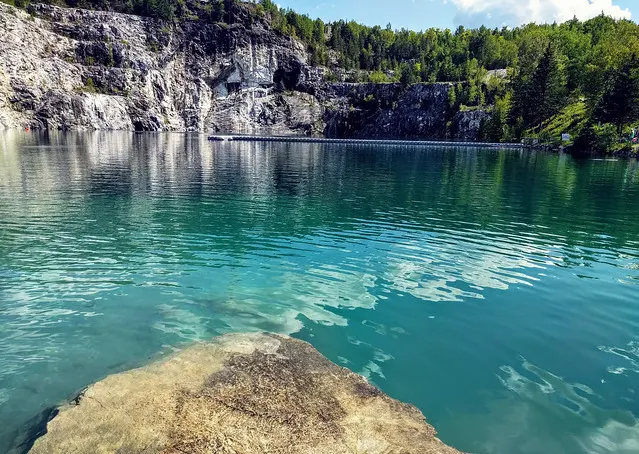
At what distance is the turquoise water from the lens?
10656mm

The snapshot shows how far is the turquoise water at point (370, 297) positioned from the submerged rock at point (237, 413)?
1.81 m

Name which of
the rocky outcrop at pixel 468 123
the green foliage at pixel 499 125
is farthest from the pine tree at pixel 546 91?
the rocky outcrop at pixel 468 123

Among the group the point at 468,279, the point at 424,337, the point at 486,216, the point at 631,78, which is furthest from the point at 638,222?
the point at 631,78

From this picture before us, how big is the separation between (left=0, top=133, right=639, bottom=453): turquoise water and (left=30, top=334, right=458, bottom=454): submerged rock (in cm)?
181

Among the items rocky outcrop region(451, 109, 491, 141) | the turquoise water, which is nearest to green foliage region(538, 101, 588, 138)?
rocky outcrop region(451, 109, 491, 141)

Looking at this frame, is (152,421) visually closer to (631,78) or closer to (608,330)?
(608,330)

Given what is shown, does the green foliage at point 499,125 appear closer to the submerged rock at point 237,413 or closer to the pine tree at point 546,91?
the pine tree at point 546,91

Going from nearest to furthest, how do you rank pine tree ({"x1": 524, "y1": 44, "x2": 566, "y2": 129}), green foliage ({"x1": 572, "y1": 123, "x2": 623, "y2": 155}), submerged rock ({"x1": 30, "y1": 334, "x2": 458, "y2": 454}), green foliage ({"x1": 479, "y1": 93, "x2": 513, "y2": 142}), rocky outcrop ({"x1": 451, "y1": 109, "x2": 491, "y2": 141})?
1. submerged rock ({"x1": 30, "y1": 334, "x2": 458, "y2": 454})
2. green foliage ({"x1": 572, "y1": 123, "x2": 623, "y2": 155})
3. pine tree ({"x1": 524, "y1": 44, "x2": 566, "y2": 129})
4. green foliage ({"x1": 479, "y1": 93, "x2": 513, "y2": 142})
5. rocky outcrop ({"x1": 451, "y1": 109, "x2": 491, "y2": 141})

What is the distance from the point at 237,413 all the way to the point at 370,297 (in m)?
9.73

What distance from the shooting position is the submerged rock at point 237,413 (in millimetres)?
7418

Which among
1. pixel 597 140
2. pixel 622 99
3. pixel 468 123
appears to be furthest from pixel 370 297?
pixel 468 123

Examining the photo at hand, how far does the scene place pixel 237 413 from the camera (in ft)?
26.9

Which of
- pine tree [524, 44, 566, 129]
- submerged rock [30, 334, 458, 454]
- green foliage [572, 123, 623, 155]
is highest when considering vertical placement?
pine tree [524, 44, 566, 129]

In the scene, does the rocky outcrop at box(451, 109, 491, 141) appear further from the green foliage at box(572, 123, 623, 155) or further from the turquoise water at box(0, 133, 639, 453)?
the turquoise water at box(0, 133, 639, 453)
